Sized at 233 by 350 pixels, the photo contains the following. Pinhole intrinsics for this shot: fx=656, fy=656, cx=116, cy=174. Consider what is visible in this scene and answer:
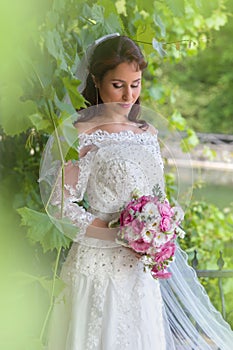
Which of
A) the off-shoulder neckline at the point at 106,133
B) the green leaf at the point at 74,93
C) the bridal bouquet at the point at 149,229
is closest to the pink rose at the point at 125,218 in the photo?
the bridal bouquet at the point at 149,229

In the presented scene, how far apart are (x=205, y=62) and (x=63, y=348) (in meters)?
12.3

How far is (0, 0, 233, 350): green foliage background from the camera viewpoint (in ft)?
1.58

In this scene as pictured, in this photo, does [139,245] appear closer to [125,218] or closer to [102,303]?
[125,218]

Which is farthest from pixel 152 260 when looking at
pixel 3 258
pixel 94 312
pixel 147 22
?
pixel 3 258

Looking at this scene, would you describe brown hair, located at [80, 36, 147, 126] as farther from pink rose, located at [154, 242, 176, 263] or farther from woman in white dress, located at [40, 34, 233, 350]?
pink rose, located at [154, 242, 176, 263]

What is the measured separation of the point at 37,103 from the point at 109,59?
15.1 inches

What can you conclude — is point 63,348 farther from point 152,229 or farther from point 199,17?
point 199,17

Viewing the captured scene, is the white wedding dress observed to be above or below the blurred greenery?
below

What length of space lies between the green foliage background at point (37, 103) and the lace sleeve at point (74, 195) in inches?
4.5

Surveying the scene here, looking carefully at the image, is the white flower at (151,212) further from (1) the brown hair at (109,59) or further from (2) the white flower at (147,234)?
(1) the brown hair at (109,59)

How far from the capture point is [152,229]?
1631 millimetres

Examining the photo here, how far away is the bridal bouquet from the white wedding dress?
8cm

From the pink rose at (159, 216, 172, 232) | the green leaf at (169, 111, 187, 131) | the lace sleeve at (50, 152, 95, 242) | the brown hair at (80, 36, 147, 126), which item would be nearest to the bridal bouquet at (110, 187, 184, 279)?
the pink rose at (159, 216, 172, 232)

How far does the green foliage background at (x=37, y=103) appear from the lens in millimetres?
483
